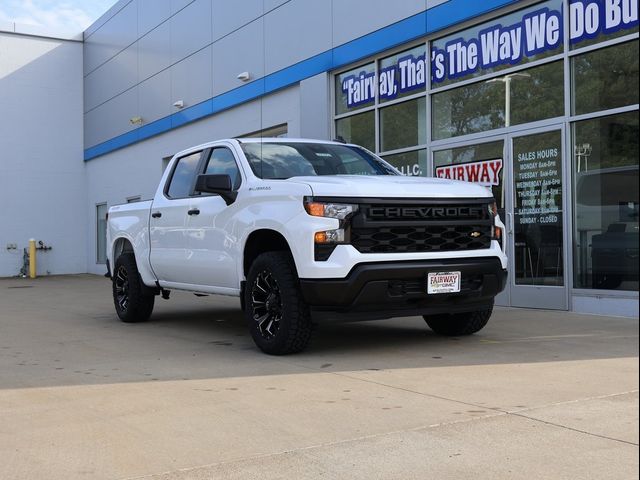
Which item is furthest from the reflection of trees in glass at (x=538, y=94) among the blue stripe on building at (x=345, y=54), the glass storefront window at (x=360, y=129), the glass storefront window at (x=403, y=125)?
the glass storefront window at (x=360, y=129)

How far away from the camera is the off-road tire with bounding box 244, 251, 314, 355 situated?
582cm

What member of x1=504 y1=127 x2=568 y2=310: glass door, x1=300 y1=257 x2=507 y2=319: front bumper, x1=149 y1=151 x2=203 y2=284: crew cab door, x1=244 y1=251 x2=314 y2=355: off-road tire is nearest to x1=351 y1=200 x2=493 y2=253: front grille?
x1=300 y1=257 x2=507 y2=319: front bumper

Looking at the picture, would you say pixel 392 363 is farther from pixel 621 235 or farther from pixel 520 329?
pixel 621 235

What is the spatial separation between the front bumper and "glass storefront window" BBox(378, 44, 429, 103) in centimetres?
628

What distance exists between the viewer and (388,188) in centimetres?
582

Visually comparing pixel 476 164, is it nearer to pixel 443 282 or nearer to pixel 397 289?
pixel 443 282

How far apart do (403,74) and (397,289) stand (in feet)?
23.5

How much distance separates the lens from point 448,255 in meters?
5.93

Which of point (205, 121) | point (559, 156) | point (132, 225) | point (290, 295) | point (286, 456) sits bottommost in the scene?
point (286, 456)

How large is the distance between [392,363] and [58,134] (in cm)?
2246

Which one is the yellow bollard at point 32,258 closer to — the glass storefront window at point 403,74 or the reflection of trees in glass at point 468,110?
the glass storefront window at point 403,74

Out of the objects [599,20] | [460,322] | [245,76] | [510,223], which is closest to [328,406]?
[460,322]

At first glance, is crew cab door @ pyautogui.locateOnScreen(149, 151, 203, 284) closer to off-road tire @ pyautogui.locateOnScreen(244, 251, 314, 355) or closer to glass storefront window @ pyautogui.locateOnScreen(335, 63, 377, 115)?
off-road tire @ pyautogui.locateOnScreen(244, 251, 314, 355)

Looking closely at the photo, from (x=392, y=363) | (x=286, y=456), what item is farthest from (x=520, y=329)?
(x=286, y=456)
